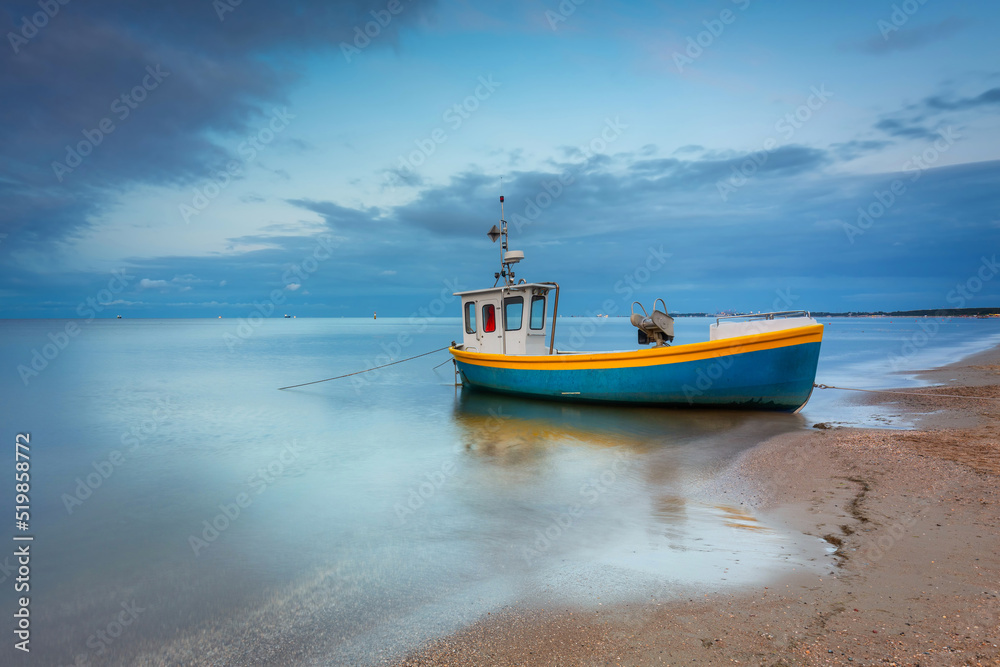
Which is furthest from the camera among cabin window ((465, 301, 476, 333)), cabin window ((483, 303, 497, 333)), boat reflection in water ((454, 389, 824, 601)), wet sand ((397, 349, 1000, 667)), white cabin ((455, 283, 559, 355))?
cabin window ((465, 301, 476, 333))

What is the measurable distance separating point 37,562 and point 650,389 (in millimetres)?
10940

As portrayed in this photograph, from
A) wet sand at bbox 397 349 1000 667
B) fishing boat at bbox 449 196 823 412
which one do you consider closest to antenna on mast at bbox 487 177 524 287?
fishing boat at bbox 449 196 823 412

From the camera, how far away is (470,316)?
16000 millimetres

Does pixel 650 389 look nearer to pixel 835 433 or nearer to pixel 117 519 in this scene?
pixel 835 433

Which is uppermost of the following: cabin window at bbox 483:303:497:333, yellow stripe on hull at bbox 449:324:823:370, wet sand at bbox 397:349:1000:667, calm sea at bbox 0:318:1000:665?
cabin window at bbox 483:303:497:333

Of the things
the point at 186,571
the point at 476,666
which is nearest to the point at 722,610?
the point at 476,666

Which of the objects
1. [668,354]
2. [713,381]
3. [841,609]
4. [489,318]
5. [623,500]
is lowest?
[623,500]

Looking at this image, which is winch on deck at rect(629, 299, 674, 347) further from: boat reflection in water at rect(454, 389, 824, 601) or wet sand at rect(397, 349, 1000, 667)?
wet sand at rect(397, 349, 1000, 667)

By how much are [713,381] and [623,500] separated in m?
5.93

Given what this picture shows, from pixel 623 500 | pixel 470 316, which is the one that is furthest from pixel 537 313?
pixel 623 500

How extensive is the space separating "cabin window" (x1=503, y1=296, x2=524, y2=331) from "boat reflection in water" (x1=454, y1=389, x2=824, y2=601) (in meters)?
3.01

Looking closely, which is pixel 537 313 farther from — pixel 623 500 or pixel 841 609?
pixel 841 609

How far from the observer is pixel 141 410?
1589 cm

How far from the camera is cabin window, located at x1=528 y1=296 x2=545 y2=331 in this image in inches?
577
